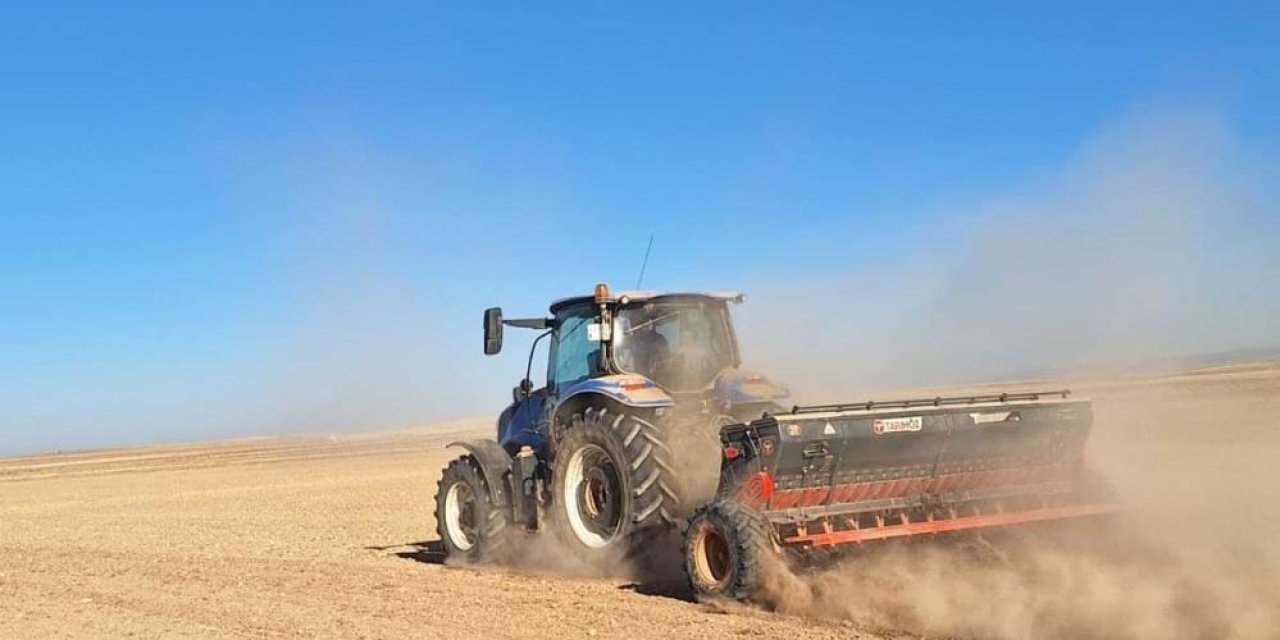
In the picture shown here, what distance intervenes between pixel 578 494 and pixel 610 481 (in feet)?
1.71

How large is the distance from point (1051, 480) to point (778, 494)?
8.26 feet

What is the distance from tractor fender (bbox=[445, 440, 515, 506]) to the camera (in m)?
10.7

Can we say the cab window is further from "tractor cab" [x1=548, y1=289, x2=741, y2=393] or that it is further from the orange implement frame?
the orange implement frame

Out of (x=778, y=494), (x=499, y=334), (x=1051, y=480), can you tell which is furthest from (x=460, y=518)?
(x=1051, y=480)

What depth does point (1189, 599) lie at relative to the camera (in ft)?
23.1

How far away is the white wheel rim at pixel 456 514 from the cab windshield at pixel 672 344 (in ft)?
7.98

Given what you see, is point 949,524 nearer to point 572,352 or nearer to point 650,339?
point 650,339

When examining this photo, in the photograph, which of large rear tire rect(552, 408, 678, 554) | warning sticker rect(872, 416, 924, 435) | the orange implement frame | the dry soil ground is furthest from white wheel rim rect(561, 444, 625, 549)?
warning sticker rect(872, 416, 924, 435)

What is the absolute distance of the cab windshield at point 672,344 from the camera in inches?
402

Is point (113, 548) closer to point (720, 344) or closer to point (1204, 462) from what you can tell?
point (720, 344)

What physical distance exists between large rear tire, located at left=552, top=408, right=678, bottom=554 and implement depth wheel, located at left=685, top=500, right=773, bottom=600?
88cm

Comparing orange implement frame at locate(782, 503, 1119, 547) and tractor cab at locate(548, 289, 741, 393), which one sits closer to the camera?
orange implement frame at locate(782, 503, 1119, 547)

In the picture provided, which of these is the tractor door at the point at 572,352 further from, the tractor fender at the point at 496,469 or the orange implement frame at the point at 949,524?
the orange implement frame at the point at 949,524

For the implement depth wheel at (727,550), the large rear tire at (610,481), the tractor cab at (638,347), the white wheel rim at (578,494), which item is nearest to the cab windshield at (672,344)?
the tractor cab at (638,347)
